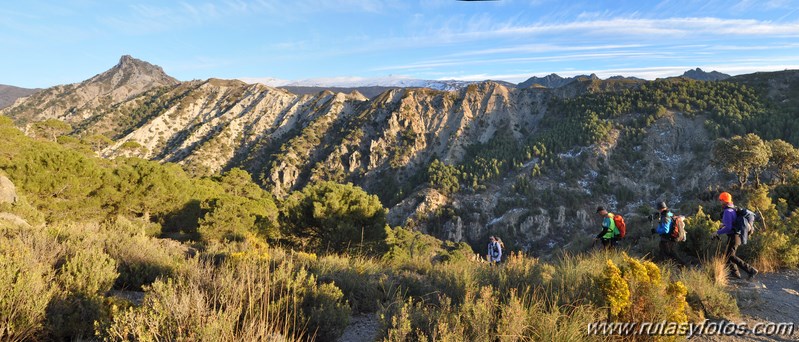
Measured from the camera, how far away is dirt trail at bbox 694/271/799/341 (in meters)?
4.05

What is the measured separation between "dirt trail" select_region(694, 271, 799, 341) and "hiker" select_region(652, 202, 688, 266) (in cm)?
134

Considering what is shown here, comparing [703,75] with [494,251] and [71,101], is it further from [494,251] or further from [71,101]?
[71,101]

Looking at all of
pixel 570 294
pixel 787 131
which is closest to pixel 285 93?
pixel 787 131

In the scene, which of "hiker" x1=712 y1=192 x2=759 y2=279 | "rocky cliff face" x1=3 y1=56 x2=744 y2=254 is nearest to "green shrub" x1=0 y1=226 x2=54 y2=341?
"hiker" x1=712 y1=192 x2=759 y2=279

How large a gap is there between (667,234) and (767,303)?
2.53 meters

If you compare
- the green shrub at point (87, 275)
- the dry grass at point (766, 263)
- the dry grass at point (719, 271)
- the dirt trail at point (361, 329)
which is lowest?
the dry grass at point (766, 263)

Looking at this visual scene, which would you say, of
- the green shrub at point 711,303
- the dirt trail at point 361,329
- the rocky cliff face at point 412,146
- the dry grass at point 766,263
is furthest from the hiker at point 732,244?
the rocky cliff face at point 412,146

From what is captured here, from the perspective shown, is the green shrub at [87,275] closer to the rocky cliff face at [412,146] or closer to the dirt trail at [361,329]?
the dirt trail at [361,329]

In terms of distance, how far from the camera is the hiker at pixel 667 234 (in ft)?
A: 24.1

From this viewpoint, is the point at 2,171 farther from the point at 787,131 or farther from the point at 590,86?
the point at 590,86

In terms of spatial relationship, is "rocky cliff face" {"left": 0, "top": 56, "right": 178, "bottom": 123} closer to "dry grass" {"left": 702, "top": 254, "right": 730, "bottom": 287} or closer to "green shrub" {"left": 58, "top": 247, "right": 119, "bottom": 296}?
"green shrub" {"left": 58, "top": 247, "right": 119, "bottom": 296}

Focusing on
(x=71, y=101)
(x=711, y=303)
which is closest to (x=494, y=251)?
(x=711, y=303)

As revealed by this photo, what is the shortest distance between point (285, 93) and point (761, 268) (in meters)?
130

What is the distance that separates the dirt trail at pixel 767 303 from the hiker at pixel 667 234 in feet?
4.40
